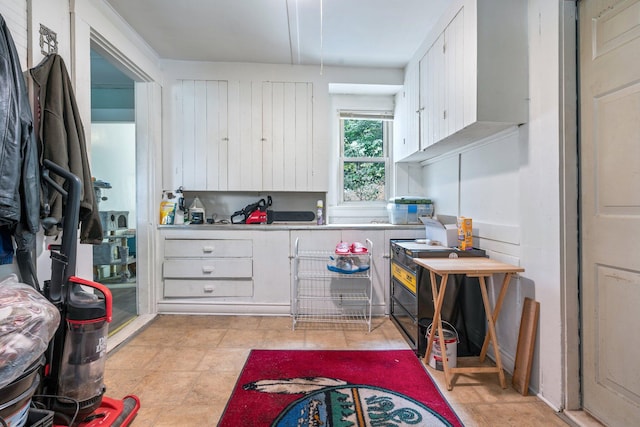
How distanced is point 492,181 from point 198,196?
2.99 m

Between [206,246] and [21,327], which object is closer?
[21,327]

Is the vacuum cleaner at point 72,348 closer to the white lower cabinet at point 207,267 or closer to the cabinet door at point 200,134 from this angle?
the white lower cabinet at point 207,267

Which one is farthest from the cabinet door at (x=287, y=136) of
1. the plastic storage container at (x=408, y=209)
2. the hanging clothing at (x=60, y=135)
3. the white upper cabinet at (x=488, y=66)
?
the hanging clothing at (x=60, y=135)

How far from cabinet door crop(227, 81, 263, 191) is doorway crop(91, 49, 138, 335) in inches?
63.6

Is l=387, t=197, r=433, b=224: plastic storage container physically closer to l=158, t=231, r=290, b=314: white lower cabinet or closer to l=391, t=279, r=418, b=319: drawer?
l=391, t=279, r=418, b=319: drawer

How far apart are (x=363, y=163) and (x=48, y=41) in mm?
2936

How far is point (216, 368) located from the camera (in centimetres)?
205

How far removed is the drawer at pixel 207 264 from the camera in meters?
2.97

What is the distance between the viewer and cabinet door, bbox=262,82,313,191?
10.5 ft

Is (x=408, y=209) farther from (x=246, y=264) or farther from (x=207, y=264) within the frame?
(x=207, y=264)

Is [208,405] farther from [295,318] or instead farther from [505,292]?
[505,292]

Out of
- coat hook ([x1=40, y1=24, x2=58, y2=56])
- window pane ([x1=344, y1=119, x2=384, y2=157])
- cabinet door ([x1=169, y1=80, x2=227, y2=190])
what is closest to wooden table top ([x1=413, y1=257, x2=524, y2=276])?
window pane ([x1=344, y1=119, x2=384, y2=157])

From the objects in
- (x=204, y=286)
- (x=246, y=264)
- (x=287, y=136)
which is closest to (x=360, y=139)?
(x=287, y=136)

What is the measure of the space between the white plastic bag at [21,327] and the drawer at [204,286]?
1.74 meters
